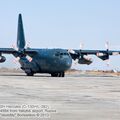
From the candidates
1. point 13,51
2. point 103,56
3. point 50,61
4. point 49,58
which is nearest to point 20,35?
point 13,51

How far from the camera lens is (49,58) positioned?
201 feet

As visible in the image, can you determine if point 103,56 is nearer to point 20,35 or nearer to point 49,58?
point 49,58

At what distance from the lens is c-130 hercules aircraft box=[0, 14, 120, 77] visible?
6088cm

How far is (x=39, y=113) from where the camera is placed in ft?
48.9

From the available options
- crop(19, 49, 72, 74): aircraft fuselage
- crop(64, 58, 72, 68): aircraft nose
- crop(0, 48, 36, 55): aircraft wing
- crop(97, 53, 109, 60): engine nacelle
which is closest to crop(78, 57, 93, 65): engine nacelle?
crop(97, 53, 109, 60): engine nacelle

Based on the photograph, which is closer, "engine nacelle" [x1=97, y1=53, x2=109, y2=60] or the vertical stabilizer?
"engine nacelle" [x1=97, y1=53, x2=109, y2=60]

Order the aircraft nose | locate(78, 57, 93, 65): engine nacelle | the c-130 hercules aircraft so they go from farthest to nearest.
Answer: locate(78, 57, 93, 65): engine nacelle → the c-130 hercules aircraft → the aircraft nose

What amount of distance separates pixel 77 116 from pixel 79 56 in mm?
56397

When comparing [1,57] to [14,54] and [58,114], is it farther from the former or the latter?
[58,114]

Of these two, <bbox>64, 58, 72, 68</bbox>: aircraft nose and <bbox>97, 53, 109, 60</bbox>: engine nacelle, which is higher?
<bbox>97, 53, 109, 60</bbox>: engine nacelle

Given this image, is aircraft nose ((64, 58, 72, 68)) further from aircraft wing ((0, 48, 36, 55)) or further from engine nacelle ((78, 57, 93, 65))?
engine nacelle ((78, 57, 93, 65))

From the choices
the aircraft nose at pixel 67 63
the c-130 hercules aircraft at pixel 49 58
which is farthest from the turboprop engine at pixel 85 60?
the aircraft nose at pixel 67 63

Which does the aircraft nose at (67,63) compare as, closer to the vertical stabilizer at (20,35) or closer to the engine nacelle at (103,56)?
the engine nacelle at (103,56)

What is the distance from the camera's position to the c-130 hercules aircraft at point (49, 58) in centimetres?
6088
